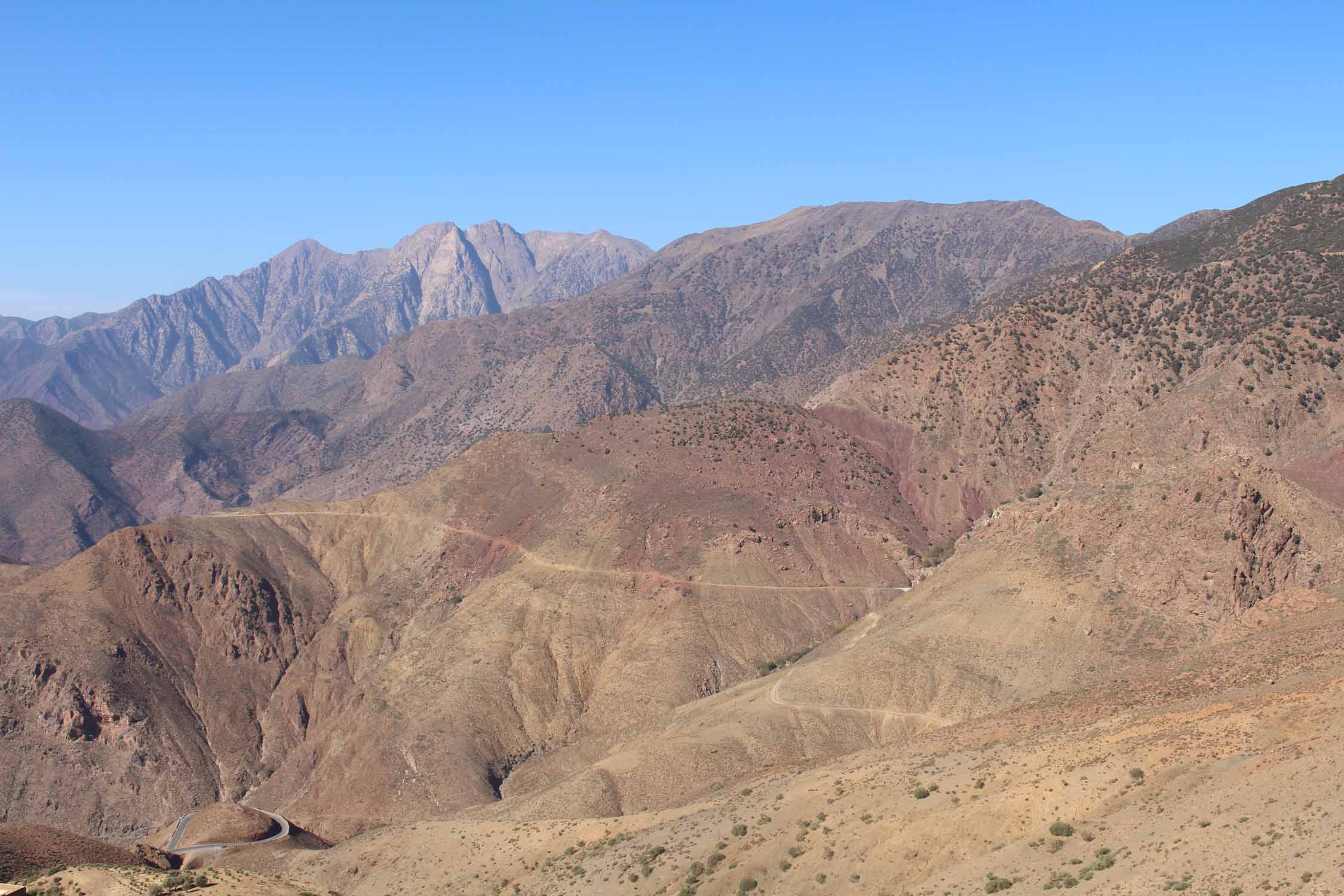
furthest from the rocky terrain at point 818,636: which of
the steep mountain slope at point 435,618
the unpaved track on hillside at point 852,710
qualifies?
the steep mountain slope at point 435,618

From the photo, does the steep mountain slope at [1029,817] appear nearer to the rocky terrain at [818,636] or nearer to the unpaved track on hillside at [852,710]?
the rocky terrain at [818,636]

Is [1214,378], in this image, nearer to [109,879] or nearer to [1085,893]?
[1085,893]

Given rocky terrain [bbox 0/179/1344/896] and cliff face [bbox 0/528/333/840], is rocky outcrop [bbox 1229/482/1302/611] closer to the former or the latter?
rocky terrain [bbox 0/179/1344/896]

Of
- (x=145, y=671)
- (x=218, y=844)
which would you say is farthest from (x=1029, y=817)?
(x=145, y=671)

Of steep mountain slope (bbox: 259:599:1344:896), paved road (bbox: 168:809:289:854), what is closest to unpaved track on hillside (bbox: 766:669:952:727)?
steep mountain slope (bbox: 259:599:1344:896)

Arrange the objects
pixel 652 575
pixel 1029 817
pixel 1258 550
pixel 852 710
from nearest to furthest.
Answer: pixel 1029 817, pixel 1258 550, pixel 852 710, pixel 652 575

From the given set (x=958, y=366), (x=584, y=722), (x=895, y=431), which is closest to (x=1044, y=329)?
(x=958, y=366)

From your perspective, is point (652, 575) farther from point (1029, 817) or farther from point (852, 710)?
point (1029, 817)
